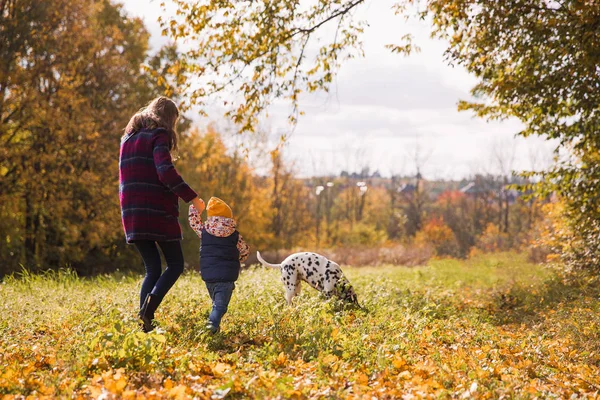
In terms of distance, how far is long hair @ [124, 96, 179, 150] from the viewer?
5234 mm

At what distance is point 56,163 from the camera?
16234 millimetres

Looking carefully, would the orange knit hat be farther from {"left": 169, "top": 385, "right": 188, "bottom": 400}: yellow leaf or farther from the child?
{"left": 169, "top": 385, "right": 188, "bottom": 400}: yellow leaf

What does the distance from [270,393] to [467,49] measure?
8.77m

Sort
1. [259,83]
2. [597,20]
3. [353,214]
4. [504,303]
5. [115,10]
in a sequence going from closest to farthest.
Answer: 1. [597,20]
2. [259,83]
3. [504,303]
4. [115,10]
5. [353,214]

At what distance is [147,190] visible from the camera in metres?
5.17

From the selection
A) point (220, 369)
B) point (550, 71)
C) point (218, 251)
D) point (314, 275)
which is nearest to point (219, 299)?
point (218, 251)

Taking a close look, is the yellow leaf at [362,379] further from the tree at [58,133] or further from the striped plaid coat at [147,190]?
the tree at [58,133]

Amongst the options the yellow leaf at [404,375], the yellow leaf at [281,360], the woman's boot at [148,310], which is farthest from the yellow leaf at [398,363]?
the woman's boot at [148,310]

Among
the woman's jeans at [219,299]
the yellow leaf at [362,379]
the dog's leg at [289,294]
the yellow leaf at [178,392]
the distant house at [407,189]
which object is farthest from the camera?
the distant house at [407,189]

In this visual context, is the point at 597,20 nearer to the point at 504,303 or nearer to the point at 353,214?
the point at 504,303

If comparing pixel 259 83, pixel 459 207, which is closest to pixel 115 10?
pixel 259 83

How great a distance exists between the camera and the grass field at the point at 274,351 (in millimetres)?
3863

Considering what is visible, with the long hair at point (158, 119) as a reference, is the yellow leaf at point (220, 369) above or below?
below

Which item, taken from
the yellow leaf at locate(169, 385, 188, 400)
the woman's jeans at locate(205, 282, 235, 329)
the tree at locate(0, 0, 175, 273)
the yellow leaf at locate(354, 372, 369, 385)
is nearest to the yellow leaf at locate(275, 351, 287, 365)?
the yellow leaf at locate(354, 372, 369, 385)
